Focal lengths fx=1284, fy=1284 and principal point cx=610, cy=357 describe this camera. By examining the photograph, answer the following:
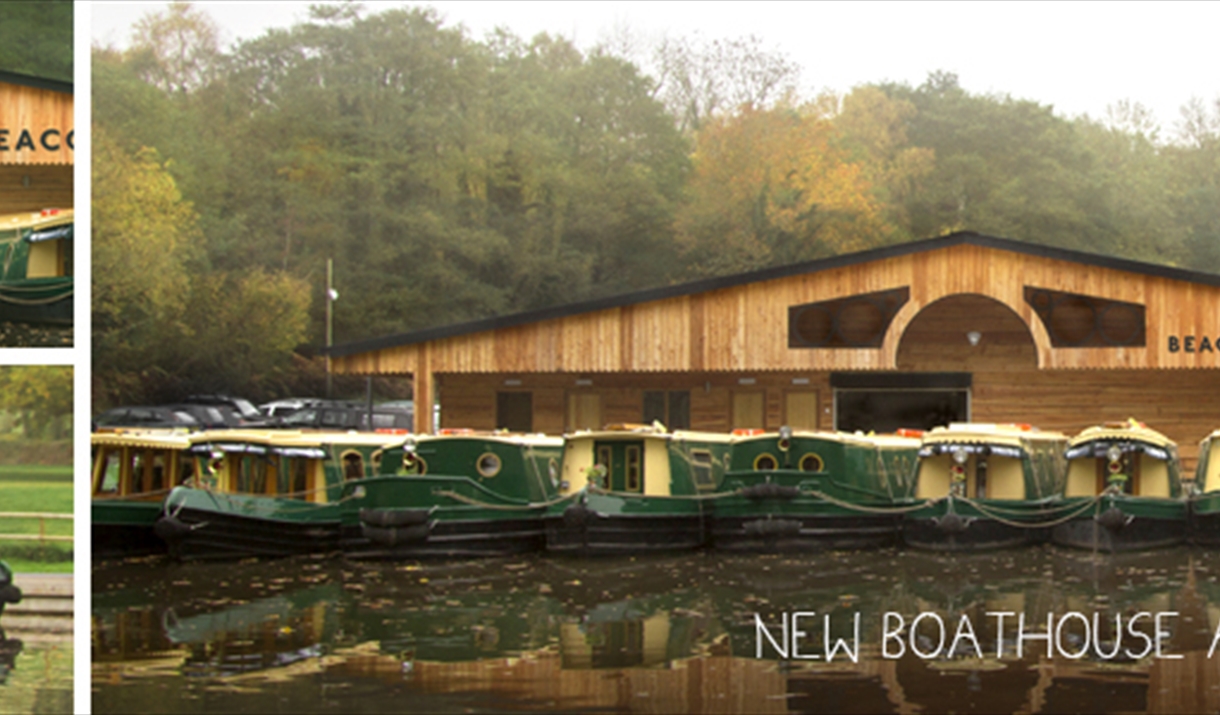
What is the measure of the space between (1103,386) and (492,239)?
92.4 ft

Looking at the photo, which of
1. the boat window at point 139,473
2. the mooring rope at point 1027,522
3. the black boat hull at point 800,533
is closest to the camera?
the black boat hull at point 800,533

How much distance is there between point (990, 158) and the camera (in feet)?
171

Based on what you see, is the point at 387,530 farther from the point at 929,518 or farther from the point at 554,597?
the point at 929,518

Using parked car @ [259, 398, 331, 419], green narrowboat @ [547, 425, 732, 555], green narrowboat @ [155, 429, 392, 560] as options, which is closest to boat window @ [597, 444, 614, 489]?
green narrowboat @ [547, 425, 732, 555]

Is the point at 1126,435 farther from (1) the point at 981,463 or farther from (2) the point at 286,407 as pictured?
(2) the point at 286,407

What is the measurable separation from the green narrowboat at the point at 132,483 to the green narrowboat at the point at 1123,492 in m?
12.0

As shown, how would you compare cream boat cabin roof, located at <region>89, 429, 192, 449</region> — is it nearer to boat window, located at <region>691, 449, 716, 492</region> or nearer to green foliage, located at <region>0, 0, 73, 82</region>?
boat window, located at <region>691, 449, 716, 492</region>

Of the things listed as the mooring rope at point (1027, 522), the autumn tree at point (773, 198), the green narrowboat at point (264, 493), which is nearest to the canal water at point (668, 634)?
the green narrowboat at point (264, 493)

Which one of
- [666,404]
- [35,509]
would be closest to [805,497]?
[666,404]

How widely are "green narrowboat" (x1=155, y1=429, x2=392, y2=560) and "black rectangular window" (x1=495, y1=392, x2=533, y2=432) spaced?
646 centimetres

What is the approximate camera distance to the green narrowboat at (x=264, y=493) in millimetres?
16078

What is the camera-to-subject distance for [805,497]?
17.2 m

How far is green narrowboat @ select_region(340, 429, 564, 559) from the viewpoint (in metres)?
16.2

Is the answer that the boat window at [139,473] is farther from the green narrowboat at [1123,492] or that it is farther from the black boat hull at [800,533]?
the green narrowboat at [1123,492]
